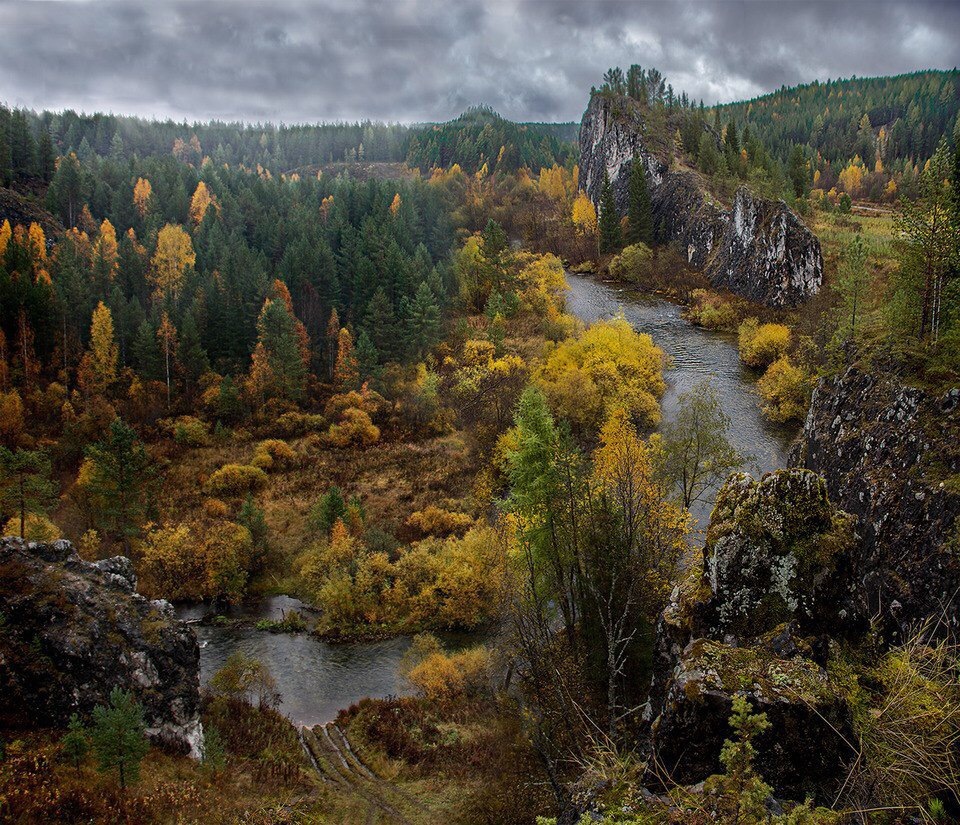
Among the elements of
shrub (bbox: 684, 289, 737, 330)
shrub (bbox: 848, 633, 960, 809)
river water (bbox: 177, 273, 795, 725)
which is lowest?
river water (bbox: 177, 273, 795, 725)

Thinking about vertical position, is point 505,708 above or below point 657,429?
below

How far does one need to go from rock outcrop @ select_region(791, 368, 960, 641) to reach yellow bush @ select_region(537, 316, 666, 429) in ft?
80.2

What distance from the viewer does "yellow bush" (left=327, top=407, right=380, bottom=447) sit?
7200cm

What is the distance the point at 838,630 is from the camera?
46.5 ft

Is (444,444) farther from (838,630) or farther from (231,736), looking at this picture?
(838,630)

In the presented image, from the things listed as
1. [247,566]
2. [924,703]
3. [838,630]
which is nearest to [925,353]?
[838,630]

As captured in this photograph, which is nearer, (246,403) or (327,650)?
(327,650)

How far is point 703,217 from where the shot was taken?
321ft

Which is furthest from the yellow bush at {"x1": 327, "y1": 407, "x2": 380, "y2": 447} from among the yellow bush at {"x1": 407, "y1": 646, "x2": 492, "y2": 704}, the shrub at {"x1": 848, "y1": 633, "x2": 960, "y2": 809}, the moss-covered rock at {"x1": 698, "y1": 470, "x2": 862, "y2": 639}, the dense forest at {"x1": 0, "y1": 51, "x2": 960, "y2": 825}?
the shrub at {"x1": 848, "y1": 633, "x2": 960, "y2": 809}

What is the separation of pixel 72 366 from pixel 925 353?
89.0 metres

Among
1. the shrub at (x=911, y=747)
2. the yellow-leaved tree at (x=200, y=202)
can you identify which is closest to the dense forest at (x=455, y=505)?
the shrub at (x=911, y=747)

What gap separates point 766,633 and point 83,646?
2516cm

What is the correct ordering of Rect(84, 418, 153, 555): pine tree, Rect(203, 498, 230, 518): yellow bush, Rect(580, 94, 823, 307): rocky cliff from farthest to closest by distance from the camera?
Rect(580, 94, 823, 307): rocky cliff < Rect(203, 498, 230, 518): yellow bush < Rect(84, 418, 153, 555): pine tree

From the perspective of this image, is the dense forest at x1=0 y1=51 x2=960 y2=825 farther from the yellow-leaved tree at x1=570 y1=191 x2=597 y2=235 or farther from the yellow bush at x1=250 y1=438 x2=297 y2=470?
the yellow-leaved tree at x1=570 y1=191 x2=597 y2=235
